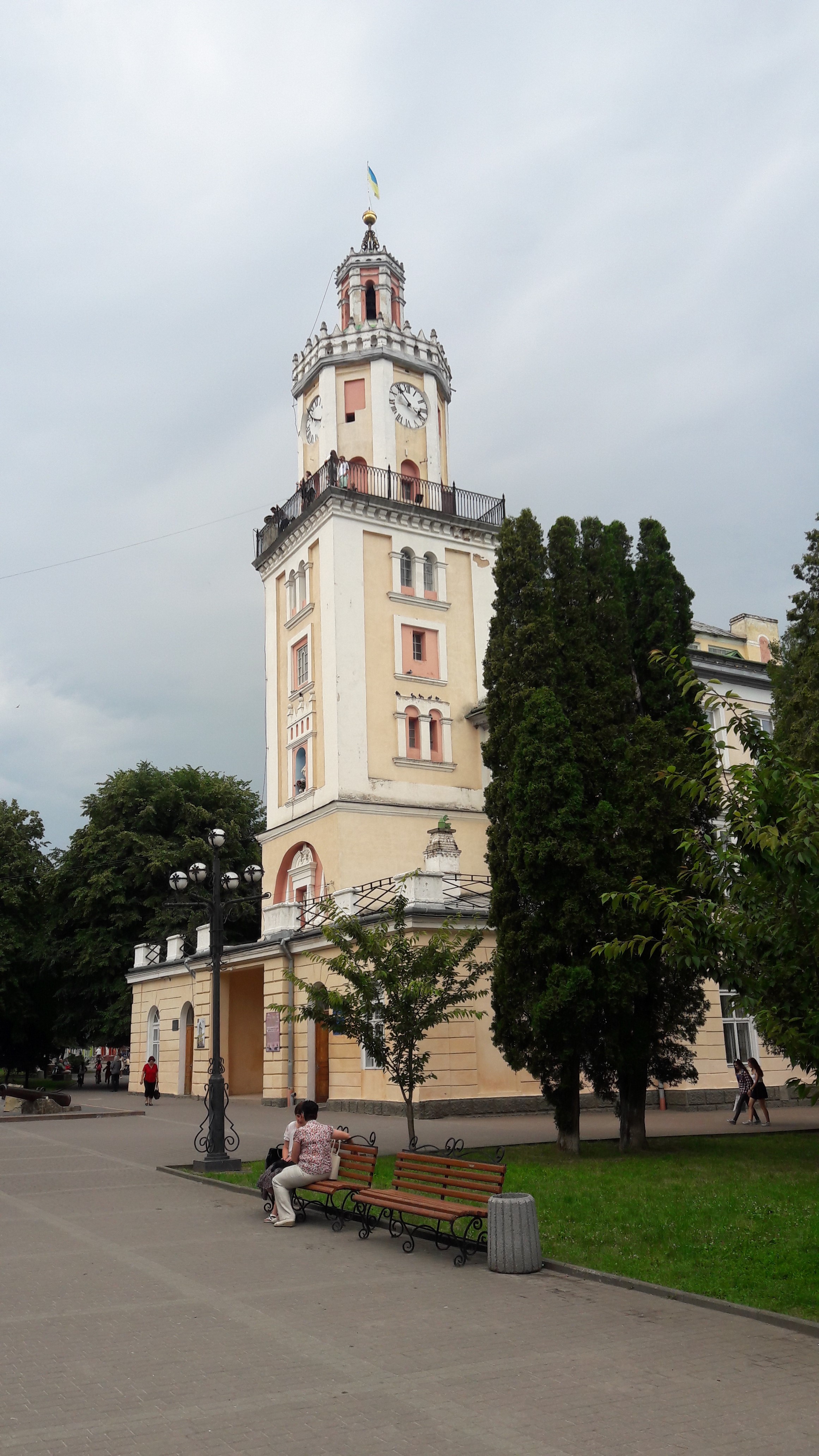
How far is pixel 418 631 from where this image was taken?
3769cm

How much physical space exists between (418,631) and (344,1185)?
2696 centimetres

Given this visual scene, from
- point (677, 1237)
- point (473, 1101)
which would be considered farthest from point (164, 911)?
point (677, 1237)

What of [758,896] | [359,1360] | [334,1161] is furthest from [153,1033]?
[758,896]

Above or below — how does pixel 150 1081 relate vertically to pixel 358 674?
below

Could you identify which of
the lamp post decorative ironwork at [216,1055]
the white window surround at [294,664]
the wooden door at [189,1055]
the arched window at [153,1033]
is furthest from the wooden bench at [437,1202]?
the arched window at [153,1033]

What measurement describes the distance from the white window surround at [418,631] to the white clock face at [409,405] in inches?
302

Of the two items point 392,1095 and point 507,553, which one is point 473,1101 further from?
point 507,553

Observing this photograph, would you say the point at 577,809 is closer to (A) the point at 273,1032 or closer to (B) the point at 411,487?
(A) the point at 273,1032

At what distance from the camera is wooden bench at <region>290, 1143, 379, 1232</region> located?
1195 centimetres

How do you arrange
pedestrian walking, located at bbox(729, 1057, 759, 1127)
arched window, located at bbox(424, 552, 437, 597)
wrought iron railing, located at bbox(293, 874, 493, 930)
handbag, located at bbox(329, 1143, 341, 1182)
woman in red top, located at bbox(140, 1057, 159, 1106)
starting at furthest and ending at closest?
arched window, located at bbox(424, 552, 437, 597) < woman in red top, located at bbox(140, 1057, 159, 1106) < wrought iron railing, located at bbox(293, 874, 493, 930) < pedestrian walking, located at bbox(729, 1057, 759, 1127) < handbag, located at bbox(329, 1143, 341, 1182)

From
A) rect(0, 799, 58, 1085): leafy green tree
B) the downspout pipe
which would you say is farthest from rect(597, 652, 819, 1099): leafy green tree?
rect(0, 799, 58, 1085): leafy green tree

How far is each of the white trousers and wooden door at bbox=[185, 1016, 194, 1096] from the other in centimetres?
2614

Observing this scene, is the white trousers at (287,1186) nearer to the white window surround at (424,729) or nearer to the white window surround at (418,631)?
the white window surround at (424,729)

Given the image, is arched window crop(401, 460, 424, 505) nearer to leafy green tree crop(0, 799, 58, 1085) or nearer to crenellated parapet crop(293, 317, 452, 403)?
crenellated parapet crop(293, 317, 452, 403)
